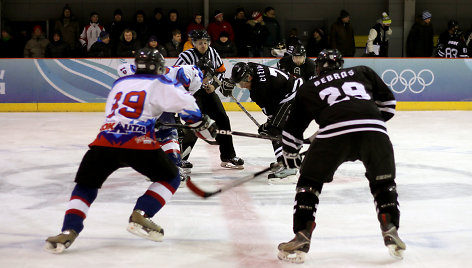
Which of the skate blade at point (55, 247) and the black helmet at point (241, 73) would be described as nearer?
the skate blade at point (55, 247)

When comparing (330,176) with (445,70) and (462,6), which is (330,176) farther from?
(462,6)

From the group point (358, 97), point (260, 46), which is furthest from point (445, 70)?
point (358, 97)

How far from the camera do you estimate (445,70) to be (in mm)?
10336

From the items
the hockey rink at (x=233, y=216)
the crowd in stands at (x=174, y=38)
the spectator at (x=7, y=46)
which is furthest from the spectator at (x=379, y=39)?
the spectator at (x=7, y=46)

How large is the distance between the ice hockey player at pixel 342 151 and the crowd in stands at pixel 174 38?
6893 millimetres

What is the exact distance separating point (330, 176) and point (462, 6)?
11839 mm

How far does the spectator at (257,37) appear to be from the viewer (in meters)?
11.2

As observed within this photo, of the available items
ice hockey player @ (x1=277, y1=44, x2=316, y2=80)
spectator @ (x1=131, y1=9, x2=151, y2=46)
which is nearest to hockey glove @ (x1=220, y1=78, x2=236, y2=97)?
ice hockey player @ (x1=277, y1=44, x2=316, y2=80)

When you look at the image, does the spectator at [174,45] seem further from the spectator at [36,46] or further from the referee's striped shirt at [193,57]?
the referee's striped shirt at [193,57]

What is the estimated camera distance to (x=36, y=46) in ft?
35.9

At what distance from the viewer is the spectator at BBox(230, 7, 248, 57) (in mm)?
11430

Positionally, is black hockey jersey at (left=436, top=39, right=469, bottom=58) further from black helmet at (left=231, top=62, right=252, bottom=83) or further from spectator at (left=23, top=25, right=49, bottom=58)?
black helmet at (left=231, top=62, right=252, bottom=83)

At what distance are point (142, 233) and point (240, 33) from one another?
8422mm

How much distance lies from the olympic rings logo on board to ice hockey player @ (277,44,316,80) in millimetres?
3733
